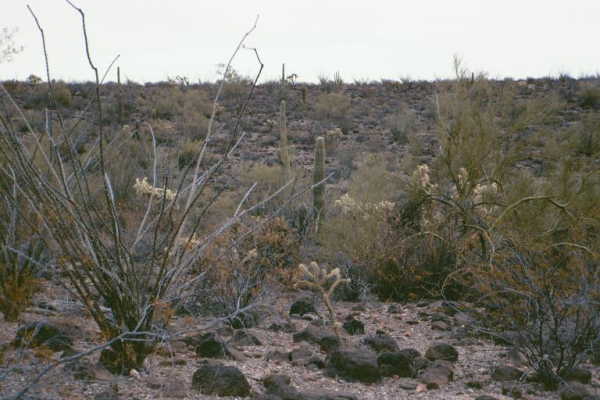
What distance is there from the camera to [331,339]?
638cm

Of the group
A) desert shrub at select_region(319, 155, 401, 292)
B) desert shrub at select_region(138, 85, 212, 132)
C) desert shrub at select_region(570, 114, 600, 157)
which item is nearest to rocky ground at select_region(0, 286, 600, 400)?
desert shrub at select_region(319, 155, 401, 292)

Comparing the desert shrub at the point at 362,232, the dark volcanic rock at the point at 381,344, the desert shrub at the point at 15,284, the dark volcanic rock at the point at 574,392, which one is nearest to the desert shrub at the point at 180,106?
the desert shrub at the point at 362,232

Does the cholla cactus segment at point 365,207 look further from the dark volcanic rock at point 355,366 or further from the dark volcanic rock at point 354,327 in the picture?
the dark volcanic rock at point 355,366

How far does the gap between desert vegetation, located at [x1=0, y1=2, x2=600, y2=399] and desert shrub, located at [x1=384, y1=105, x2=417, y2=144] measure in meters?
8.17

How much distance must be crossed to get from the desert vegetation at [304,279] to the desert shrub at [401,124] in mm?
8165

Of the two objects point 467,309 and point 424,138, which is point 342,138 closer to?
point 424,138

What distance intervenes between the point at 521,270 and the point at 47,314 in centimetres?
419

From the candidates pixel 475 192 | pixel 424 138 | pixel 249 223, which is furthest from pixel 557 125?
pixel 249 223

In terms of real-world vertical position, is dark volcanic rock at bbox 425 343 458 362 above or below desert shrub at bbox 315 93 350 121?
below

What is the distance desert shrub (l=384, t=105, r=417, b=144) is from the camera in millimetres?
24328

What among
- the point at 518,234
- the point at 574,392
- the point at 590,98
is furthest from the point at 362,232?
the point at 590,98

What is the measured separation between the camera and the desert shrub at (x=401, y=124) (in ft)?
79.8

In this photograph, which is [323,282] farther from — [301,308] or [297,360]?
[297,360]

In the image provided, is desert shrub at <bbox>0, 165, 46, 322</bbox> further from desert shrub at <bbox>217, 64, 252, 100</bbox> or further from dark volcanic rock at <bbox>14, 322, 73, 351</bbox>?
desert shrub at <bbox>217, 64, 252, 100</bbox>
